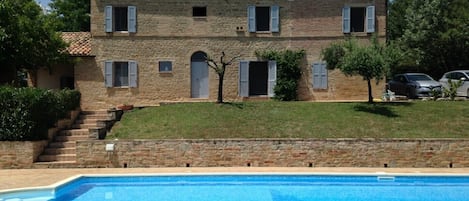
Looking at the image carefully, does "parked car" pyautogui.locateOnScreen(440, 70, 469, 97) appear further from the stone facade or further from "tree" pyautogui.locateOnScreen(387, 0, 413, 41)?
"tree" pyautogui.locateOnScreen(387, 0, 413, 41)

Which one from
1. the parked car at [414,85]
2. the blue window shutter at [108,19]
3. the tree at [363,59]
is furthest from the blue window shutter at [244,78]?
the parked car at [414,85]

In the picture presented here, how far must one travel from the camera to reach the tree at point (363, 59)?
2022 cm

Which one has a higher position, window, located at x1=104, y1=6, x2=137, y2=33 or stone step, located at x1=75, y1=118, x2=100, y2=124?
window, located at x1=104, y1=6, x2=137, y2=33

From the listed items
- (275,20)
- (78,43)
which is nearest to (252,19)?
(275,20)

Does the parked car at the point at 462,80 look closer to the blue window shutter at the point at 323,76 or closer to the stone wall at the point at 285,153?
the blue window shutter at the point at 323,76

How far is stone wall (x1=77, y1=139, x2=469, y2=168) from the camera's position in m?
16.5

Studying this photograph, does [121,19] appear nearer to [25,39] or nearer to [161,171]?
[25,39]

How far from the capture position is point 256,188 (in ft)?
44.6

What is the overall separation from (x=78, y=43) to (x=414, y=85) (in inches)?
674

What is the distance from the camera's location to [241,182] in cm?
1430

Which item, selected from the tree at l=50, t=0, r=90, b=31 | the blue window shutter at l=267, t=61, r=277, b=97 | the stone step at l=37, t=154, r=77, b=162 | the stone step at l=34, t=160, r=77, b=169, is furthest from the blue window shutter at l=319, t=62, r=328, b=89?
the tree at l=50, t=0, r=90, b=31

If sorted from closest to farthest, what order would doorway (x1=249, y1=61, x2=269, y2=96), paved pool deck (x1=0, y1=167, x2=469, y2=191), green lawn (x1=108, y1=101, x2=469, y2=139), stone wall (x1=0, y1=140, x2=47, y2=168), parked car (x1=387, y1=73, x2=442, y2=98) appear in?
paved pool deck (x1=0, y1=167, x2=469, y2=191), stone wall (x1=0, y1=140, x2=47, y2=168), green lawn (x1=108, y1=101, x2=469, y2=139), doorway (x1=249, y1=61, x2=269, y2=96), parked car (x1=387, y1=73, x2=442, y2=98)

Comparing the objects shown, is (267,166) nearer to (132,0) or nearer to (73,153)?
(73,153)

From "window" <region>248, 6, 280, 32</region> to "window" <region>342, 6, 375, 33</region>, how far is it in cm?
326
